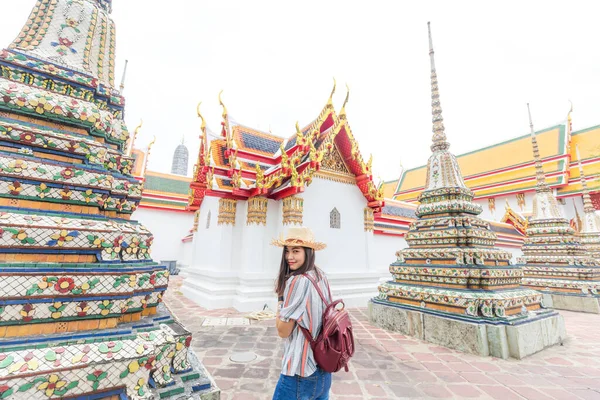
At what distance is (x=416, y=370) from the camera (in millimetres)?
3352

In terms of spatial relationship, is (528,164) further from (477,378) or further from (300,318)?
(300,318)

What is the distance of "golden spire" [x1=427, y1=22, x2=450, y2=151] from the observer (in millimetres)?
5711

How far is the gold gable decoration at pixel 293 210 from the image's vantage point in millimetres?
7188

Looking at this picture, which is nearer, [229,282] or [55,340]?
[55,340]

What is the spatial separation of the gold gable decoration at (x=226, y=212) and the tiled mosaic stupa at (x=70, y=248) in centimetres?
485

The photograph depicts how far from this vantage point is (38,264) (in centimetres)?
182

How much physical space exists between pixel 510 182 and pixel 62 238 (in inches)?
923

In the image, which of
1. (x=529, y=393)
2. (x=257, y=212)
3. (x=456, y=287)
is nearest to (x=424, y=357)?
(x=529, y=393)

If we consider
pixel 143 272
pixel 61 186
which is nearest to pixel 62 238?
pixel 61 186

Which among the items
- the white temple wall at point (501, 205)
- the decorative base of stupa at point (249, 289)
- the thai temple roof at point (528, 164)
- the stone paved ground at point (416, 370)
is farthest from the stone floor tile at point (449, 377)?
the white temple wall at point (501, 205)

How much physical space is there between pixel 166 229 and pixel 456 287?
53.8 ft

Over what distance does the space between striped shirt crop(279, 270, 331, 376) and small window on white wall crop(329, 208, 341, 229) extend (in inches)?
249

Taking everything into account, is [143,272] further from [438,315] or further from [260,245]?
[260,245]

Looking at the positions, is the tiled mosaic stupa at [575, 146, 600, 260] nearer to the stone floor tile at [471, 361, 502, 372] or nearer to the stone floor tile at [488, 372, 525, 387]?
the stone floor tile at [471, 361, 502, 372]
